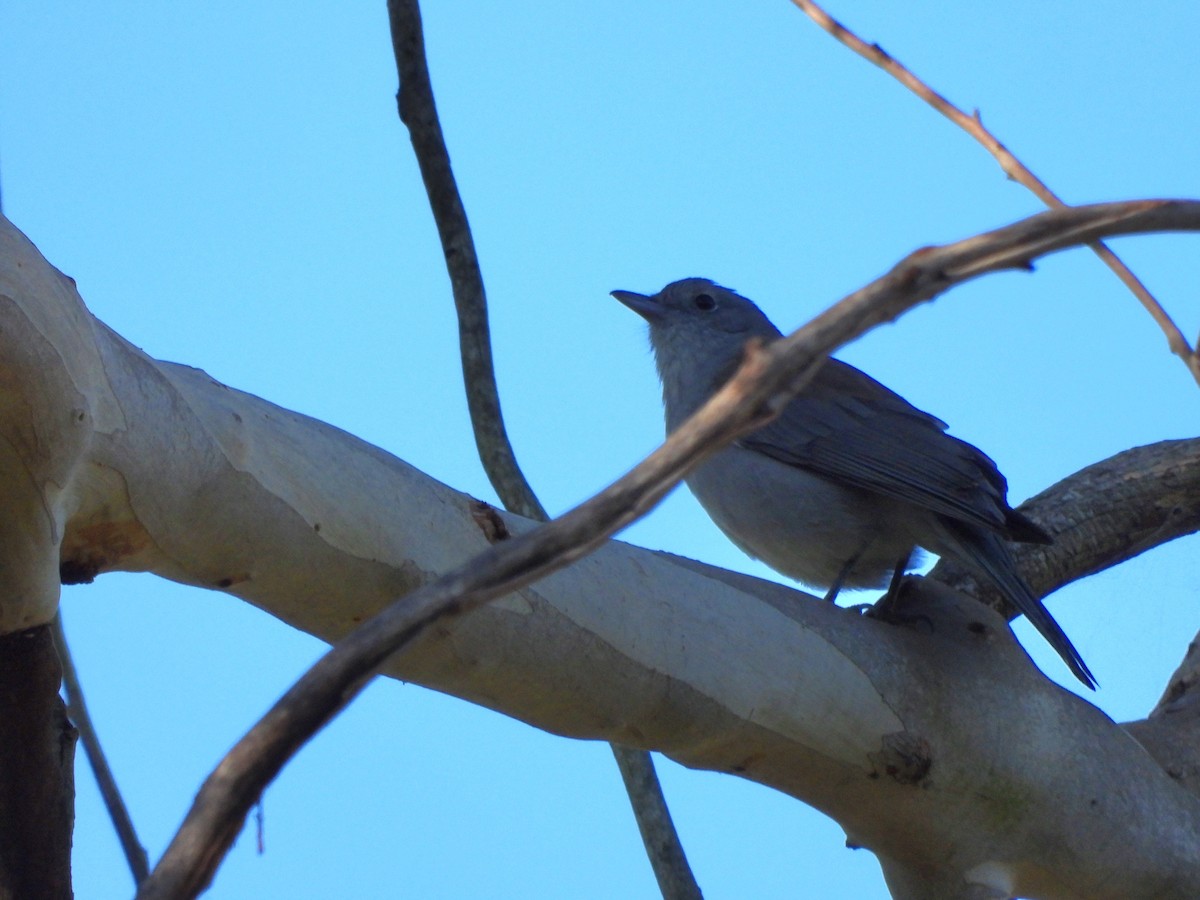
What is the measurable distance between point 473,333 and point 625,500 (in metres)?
4.12

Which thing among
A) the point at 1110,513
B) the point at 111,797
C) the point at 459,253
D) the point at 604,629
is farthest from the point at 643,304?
the point at 111,797

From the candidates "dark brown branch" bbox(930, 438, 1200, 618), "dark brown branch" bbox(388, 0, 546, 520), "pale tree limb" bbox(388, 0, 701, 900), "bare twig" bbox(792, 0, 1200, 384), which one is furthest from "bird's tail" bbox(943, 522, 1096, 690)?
"bare twig" bbox(792, 0, 1200, 384)

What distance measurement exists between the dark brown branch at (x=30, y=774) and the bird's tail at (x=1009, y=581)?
293 cm

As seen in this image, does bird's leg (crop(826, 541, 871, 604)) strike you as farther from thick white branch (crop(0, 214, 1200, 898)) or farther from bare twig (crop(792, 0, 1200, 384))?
bare twig (crop(792, 0, 1200, 384))

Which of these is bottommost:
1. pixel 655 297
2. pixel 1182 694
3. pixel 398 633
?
pixel 398 633

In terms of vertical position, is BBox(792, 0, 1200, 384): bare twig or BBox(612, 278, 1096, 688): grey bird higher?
BBox(612, 278, 1096, 688): grey bird

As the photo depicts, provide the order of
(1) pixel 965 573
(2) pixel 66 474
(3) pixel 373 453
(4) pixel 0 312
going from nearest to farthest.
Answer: (4) pixel 0 312
(2) pixel 66 474
(3) pixel 373 453
(1) pixel 965 573

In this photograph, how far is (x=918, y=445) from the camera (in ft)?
16.6

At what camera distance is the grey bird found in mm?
4648

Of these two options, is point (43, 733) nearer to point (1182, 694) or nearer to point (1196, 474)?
point (1182, 694)

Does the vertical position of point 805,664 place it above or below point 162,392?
below

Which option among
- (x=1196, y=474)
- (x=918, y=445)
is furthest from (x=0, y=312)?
(x=1196, y=474)

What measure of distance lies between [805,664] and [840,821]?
1.83 ft

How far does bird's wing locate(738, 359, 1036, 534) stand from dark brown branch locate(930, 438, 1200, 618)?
0.55 meters
